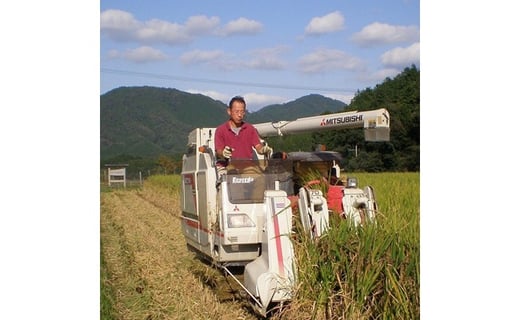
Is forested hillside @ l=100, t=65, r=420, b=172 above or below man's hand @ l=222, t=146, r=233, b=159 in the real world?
above

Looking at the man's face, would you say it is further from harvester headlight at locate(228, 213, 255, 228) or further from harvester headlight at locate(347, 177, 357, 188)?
harvester headlight at locate(347, 177, 357, 188)

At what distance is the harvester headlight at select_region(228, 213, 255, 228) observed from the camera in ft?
19.7

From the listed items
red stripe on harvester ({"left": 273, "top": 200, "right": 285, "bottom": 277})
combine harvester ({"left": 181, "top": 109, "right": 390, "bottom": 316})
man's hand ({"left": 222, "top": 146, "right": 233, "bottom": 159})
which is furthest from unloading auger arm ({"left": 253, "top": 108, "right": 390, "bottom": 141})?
red stripe on harvester ({"left": 273, "top": 200, "right": 285, "bottom": 277})

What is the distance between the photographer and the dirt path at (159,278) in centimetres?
584

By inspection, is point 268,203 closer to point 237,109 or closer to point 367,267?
point 367,267

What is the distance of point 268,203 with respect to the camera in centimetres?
552

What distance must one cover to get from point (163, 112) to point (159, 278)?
192cm

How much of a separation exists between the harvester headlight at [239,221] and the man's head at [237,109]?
1352 mm

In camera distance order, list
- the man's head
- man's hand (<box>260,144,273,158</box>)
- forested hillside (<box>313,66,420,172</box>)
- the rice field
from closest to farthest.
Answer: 1. forested hillside (<box>313,66,420,172</box>)
2. the rice field
3. man's hand (<box>260,144,273,158</box>)
4. the man's head

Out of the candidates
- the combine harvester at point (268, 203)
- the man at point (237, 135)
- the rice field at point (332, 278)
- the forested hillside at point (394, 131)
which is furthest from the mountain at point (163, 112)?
the rice field at point (332, 278)

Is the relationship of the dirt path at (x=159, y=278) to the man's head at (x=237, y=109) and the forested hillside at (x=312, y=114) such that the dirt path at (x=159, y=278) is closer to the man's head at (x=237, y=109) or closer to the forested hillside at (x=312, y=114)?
the forested hillside at (x=312, y=114)

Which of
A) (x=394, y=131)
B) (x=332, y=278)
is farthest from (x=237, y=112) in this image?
(x=332, y=278)

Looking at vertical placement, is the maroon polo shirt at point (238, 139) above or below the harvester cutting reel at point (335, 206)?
above
